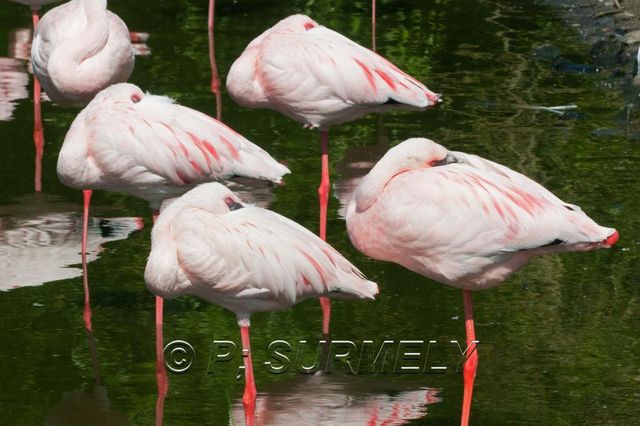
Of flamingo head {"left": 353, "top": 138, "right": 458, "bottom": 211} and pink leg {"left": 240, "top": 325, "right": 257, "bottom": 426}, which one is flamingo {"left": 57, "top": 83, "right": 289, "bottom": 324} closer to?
flamingo head {"left": 353, "top": 138, "right": 458, "bottom": 211}

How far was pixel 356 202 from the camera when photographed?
5.34 m

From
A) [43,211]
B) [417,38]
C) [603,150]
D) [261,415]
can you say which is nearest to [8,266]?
[43,211]

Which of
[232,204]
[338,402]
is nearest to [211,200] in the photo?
[232,204]

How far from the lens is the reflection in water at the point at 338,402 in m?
5.10

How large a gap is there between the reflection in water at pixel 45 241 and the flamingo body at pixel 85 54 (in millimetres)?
737

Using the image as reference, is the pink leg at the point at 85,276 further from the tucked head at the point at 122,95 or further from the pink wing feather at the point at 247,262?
the pink wing feather at the point at 247,262

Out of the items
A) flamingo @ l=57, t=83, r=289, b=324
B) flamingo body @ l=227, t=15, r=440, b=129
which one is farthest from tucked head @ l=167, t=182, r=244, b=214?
flamingo body @ l=227, t=15, r=440, b=129

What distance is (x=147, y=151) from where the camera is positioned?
609 centimetres

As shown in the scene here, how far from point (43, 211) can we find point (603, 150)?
3537 millimetres

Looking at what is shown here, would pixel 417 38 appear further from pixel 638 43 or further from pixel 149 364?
pixel 149 364

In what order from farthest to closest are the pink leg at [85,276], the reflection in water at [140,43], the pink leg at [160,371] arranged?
the reflection in water at [140,43], the pink leg at [85,276], the pink leg at [160,371]

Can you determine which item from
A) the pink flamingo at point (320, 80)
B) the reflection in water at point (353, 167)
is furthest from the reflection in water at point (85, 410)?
the reflection in water at point (353, 167)

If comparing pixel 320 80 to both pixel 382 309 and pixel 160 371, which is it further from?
pixel 160 371

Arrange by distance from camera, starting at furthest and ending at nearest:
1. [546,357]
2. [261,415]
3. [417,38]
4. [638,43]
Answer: [417,38] < [638,43] < [546,357] < [261,415]
